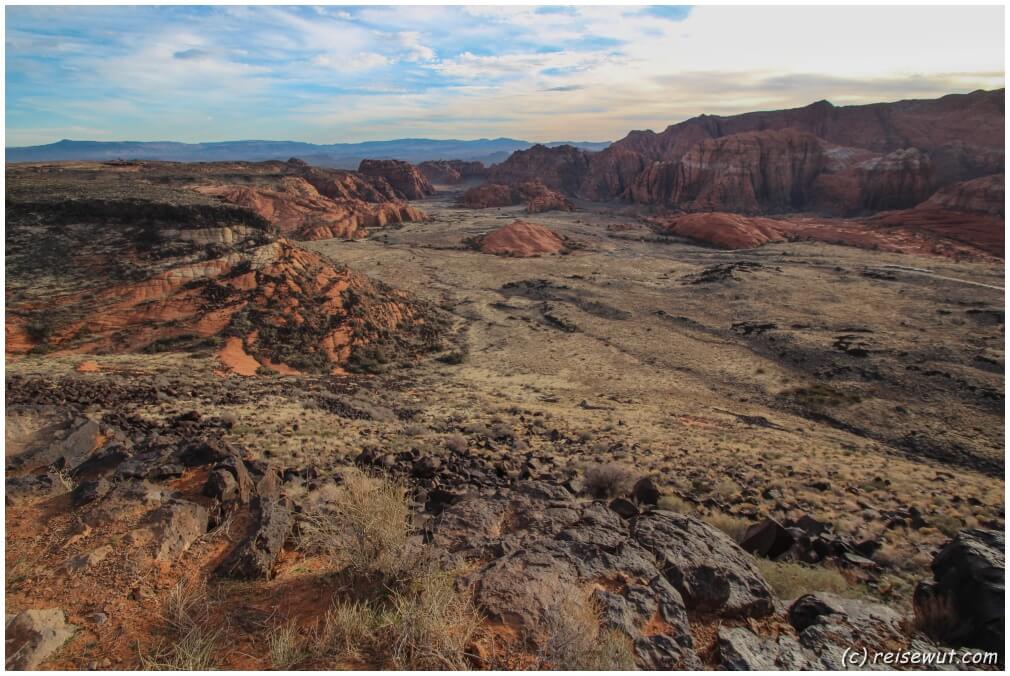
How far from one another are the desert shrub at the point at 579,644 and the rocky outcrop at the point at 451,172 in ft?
468

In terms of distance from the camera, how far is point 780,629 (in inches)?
191

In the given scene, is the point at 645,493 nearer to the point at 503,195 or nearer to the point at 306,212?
the point at 306,212

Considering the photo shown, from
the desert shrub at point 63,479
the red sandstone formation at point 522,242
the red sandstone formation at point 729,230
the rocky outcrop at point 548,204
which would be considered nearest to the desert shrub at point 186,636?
the desert shrub at point 63,479

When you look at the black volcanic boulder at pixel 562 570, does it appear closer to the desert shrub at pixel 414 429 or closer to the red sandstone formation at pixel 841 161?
the desert shrub at pixel 414 429

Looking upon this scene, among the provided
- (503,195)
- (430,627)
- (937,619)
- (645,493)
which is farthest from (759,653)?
(503,195)

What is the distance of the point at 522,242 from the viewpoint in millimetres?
46594

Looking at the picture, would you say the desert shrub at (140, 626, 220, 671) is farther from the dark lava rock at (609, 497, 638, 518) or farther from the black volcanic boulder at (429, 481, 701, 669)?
the dark lava rock at (609, 497, 638, 518)

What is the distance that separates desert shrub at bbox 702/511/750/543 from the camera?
24.9ft

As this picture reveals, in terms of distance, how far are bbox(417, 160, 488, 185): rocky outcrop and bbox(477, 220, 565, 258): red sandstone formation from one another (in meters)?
96.3

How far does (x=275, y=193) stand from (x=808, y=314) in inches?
2160

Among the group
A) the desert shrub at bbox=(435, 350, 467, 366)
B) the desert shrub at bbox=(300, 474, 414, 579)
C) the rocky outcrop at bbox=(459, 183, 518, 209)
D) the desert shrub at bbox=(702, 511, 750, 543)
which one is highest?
the rocky outcrop at bbox=(459, 183, 518, 209)

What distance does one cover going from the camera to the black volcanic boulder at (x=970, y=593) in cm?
452

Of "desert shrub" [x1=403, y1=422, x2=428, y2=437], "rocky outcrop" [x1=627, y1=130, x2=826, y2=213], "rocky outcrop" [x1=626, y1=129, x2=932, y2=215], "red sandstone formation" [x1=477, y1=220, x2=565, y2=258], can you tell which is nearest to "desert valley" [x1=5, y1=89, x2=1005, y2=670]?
"desert shrub" [x1=403, y1=422, x2=428, y2=437]

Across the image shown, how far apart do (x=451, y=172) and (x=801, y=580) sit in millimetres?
146050
